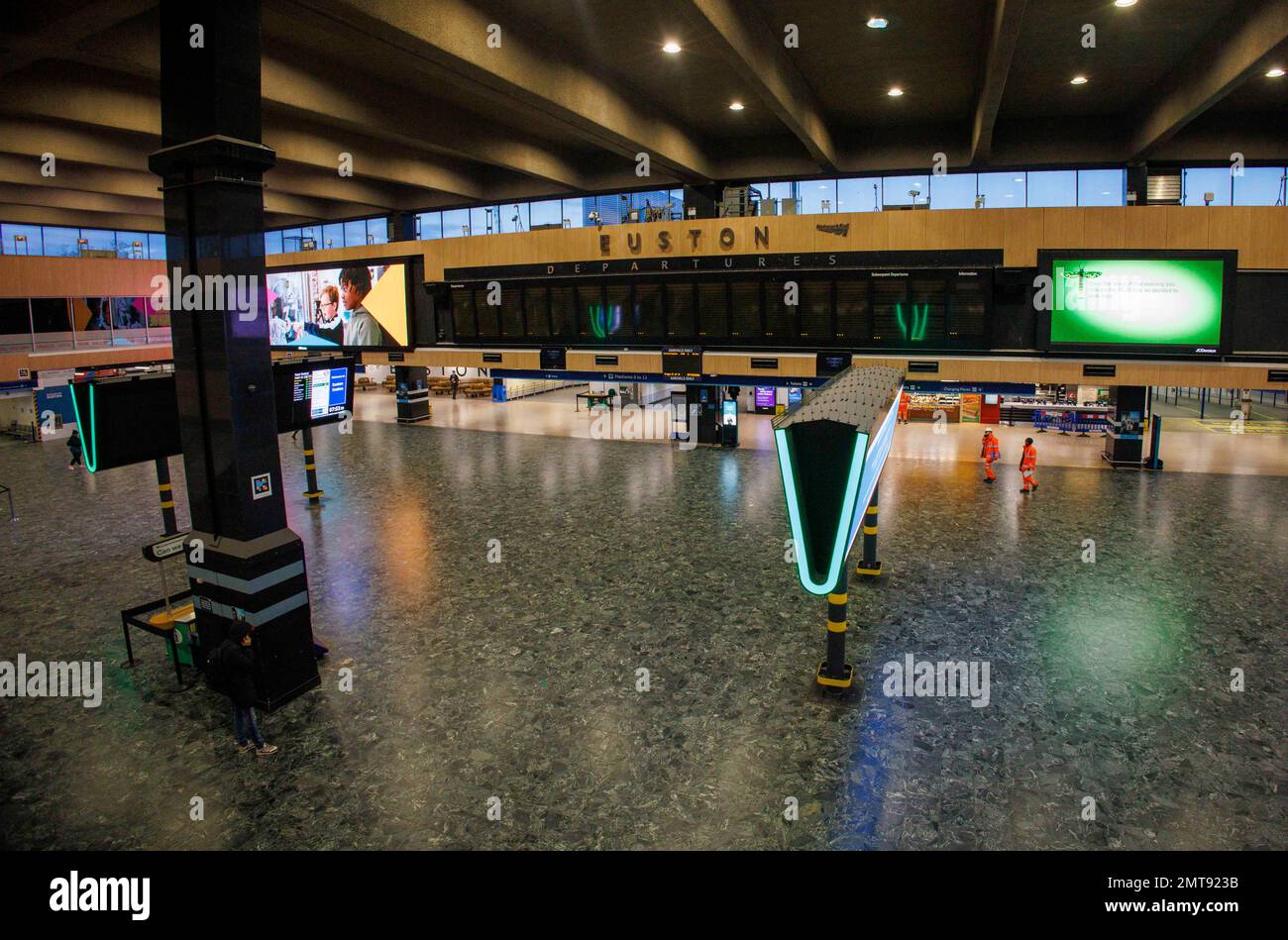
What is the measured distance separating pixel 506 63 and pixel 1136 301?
11.6 meters

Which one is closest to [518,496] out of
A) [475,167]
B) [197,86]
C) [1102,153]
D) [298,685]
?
[298,685]

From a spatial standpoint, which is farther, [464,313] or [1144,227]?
[464,313]

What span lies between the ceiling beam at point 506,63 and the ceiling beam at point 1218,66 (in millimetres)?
9312

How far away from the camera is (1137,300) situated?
13141 millimetres

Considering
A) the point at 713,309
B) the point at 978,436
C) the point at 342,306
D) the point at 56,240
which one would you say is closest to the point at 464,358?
the point at 342,306

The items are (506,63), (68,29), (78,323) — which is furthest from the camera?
(78,323)

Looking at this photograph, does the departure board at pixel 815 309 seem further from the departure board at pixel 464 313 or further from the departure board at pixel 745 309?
the departure board at pixel 464 313

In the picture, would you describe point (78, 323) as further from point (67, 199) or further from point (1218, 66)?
point (1218, 66)

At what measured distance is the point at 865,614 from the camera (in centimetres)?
852

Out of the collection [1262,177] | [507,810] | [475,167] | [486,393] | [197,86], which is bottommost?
[507,810]

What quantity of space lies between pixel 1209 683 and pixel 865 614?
3214 mm

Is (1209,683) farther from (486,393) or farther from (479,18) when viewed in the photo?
(486,393)

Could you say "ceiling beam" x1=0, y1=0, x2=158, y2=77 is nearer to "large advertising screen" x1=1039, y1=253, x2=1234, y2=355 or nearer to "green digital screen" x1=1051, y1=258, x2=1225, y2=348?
"large advertising screen" x1=1039, y1=253, x2=1234, y2=355

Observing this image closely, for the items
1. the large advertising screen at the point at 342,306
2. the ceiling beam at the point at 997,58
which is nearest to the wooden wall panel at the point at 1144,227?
the ceiling beam at the point at 997,58
